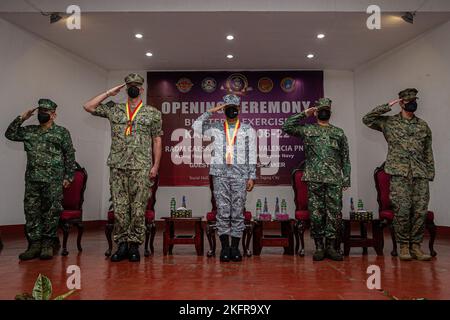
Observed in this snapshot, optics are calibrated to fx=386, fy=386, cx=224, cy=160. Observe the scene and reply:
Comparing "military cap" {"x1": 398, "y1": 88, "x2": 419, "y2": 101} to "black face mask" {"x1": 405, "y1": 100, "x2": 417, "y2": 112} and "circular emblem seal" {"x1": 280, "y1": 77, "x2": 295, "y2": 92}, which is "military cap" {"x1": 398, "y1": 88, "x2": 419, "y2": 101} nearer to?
"black face mask" {"x1": 405, "y1": 100, "x2": 417, "y2": 112}

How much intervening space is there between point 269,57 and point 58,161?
15.6ft

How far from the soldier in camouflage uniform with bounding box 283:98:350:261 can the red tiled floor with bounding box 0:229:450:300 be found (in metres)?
0.29

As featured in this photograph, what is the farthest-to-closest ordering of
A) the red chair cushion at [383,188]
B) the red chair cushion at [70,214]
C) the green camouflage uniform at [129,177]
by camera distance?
the red chair cushion at [383,188], the red chair cushion at [70,214], the green camouflage uniform at [129,177]

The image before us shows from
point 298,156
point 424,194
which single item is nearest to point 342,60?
point 298,156

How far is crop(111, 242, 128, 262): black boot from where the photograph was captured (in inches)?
144

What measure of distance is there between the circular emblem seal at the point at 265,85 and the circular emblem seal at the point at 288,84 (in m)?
0.24

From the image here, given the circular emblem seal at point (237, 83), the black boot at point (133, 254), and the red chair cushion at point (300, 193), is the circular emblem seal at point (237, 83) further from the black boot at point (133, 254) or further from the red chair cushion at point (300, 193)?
the black boot at point (133, 254)

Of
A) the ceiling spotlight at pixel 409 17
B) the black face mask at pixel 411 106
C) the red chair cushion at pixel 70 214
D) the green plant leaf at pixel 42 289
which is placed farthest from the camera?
the ceiling spotlight at pixel 409 17

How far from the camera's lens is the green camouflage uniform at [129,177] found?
363cm

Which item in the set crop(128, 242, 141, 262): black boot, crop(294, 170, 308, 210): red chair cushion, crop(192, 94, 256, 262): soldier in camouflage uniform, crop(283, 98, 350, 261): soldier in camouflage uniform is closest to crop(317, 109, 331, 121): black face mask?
crop(283, 98, 350, 261): soldier in camouflage uniform

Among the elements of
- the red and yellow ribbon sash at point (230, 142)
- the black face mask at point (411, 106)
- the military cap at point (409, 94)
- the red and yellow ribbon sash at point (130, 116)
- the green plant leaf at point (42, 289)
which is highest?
the military cap at point (409, 94)

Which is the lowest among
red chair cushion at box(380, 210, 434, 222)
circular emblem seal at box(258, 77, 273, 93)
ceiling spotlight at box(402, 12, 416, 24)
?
red chair cushion at box(380, 210, 434, 222)

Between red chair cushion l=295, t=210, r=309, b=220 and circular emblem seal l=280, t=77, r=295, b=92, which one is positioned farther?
circular emblem seal l=280, t=77, r=295, b=92

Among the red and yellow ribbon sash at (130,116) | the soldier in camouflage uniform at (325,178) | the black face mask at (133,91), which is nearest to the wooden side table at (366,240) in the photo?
the soldier in camouflage uniform at (325,178)
